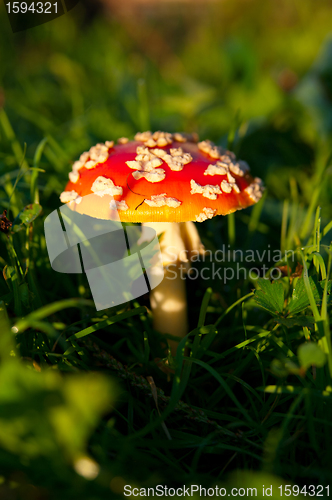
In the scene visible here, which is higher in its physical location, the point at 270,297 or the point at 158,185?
the point at 158,185

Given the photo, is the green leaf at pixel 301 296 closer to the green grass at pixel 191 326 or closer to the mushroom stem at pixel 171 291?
the green grass at pixel 191 326

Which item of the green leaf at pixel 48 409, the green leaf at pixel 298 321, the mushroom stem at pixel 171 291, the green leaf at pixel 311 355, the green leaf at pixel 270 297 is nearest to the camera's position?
the green leaf at pixel 48 409

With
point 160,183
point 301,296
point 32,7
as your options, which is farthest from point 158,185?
point 32,7

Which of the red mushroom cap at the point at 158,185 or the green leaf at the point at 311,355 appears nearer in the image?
the green leaf at the point at 311,355

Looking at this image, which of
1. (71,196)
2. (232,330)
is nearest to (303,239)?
(232,330)

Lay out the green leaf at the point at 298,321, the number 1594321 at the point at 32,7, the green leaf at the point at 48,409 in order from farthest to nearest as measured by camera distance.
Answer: the number 1594321 at the point at 32,7 < the green leaf at the point at 298,321 < the green leaf at the point at 48,409

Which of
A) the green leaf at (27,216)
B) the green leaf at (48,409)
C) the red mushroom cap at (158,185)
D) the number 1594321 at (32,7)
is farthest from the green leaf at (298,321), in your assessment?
the number 1594321 at (32,7)

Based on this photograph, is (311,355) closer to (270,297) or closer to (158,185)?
(270,297)
